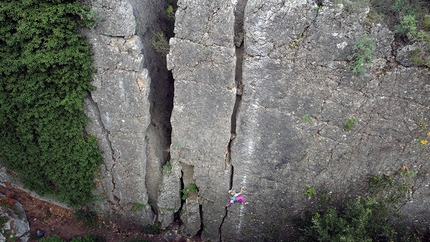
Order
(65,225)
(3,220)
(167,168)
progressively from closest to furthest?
(167,168)
(3,220)
(65,225)

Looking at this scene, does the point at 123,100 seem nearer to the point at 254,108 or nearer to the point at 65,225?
the point at 254,108

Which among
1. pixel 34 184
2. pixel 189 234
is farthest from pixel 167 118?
pixel 34 184

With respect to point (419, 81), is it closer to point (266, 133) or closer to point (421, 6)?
point (421, 6)

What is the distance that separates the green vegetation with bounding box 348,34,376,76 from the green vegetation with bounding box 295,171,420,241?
2.67 meters

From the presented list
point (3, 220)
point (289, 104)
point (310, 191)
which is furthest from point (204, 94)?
point (3, 220)

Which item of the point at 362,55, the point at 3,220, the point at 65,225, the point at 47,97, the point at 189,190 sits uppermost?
the point at 362,55

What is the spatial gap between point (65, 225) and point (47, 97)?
453 centimetres

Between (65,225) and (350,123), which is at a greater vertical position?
(350,123)

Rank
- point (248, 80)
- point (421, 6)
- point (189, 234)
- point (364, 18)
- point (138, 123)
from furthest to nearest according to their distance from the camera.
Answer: point (189, 234) → point (138, 123) → point (248, 80) → point (421, 6) → point (364, 18)

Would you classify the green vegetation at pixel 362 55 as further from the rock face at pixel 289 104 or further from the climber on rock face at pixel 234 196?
the climber on rock face at pixel 234 196

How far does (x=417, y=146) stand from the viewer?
7.06 metres

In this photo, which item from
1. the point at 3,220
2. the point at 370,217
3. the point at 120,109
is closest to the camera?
the point at 370,217

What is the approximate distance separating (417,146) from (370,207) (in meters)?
1.64

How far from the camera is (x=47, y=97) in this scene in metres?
7.72
